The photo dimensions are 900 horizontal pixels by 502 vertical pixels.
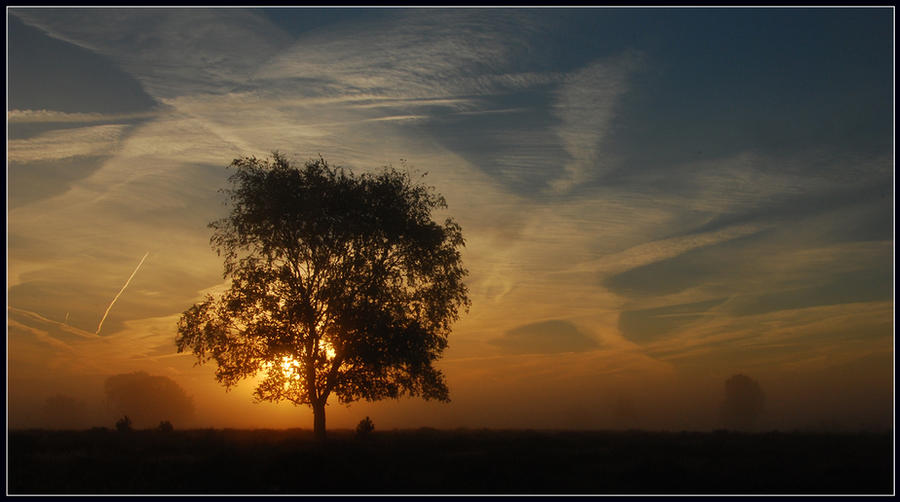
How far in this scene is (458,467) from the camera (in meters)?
26.5

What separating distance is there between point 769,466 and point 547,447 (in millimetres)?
10380

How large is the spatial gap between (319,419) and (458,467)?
1635 cm

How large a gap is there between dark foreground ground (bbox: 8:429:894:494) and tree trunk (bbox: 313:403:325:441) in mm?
5811

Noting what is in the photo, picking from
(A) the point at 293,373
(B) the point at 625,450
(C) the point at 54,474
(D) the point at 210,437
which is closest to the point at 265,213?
(A) the point at 293,373

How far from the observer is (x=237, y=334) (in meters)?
41.3

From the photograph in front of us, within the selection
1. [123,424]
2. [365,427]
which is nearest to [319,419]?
[365,427]

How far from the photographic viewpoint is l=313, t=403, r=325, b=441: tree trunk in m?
40.2

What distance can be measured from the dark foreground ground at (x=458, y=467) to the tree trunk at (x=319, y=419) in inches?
229

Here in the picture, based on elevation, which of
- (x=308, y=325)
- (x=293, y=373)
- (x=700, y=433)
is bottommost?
(x=700, y=433)

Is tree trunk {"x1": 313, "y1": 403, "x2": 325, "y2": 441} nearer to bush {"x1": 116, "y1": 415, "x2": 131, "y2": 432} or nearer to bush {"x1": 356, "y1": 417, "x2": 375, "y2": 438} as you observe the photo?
bush {"x1": 356, "y1": 417, "x2": 375, "y2": 438}

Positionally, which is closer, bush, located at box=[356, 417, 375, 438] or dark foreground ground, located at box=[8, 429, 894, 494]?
dark foreground ground, located at box=[8, 429, 894, 494]

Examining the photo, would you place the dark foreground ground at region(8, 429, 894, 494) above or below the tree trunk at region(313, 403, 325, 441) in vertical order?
below

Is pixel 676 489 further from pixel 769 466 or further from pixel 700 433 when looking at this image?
pixel 700 433

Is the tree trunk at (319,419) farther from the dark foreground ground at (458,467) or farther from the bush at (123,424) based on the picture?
the bush at (123,424)
